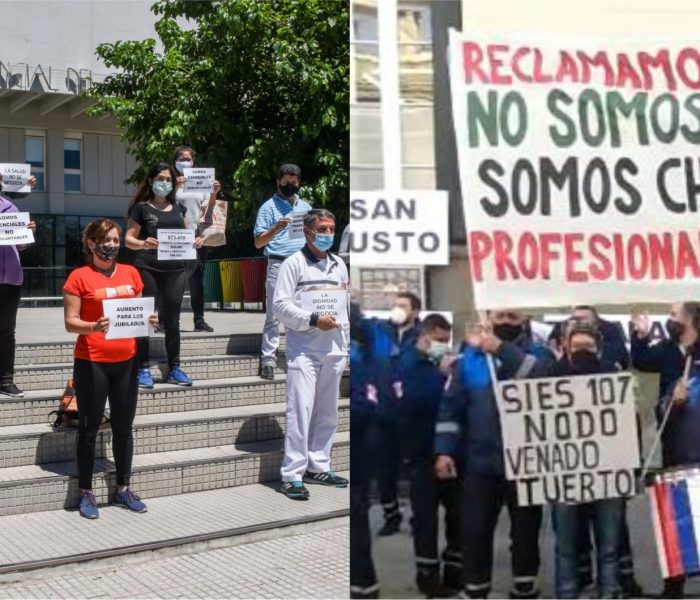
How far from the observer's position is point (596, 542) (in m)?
1.88

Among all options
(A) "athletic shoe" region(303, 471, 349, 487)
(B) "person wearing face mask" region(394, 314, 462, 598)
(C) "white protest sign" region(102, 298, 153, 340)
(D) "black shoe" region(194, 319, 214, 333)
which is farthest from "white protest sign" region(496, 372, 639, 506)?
(D) "black shoe" region(194, 319, 214, 333)

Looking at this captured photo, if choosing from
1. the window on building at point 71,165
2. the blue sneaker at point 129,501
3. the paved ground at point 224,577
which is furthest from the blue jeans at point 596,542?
the window on building at point 71,165

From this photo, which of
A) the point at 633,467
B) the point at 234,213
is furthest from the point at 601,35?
the point at 234,213

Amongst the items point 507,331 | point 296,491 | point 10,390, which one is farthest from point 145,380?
point 507,331

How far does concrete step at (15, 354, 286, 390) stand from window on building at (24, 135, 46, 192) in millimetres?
18714

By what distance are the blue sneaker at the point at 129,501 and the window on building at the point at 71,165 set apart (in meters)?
21.0

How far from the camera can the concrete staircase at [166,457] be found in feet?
16.8

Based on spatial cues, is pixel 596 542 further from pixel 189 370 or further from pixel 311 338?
pixel 189 370

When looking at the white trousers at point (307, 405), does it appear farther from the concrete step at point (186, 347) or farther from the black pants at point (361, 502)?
the black pants at point (361, 502)

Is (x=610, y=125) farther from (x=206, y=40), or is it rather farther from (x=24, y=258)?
(x=24, y=258)

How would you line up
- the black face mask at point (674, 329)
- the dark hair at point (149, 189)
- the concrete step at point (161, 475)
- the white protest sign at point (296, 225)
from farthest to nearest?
the white protest sign at point (296, 225) < the dark hair at point (149, 189) < the concrete step at point (161, 475) < the black face mask at point (674, 329)

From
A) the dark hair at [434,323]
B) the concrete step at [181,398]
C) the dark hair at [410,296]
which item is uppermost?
the dark hair at [410,296]

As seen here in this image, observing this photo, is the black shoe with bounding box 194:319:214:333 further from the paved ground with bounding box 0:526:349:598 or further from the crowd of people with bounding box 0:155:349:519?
the paved ground with bounding box 0:526:349:598

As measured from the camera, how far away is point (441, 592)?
72.6 inches
